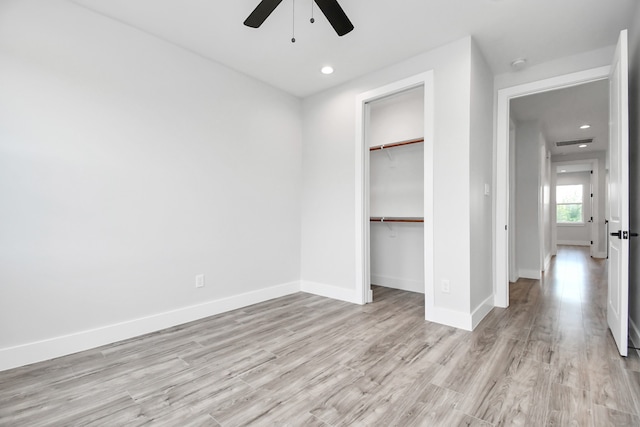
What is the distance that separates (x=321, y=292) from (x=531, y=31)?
3.33m

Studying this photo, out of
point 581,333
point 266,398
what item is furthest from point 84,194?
point 581,333

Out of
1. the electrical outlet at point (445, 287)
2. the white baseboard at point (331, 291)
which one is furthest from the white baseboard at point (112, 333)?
the electrical outlet at point (445, 287)

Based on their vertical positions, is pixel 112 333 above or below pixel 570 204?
below

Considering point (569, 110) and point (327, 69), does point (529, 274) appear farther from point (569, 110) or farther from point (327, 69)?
point (327, 69)

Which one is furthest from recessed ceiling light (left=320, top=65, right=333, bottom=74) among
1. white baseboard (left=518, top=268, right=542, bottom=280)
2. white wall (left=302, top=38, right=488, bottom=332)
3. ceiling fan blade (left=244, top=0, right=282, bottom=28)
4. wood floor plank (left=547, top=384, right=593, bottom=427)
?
white baseboard (left=518, top=268, right=542, bottom=280)

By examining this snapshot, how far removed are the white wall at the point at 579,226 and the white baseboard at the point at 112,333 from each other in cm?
1095

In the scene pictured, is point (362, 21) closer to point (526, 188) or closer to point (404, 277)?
point (404, 277)

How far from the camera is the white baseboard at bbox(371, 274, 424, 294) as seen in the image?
3.90 metres

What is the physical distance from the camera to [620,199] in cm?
217

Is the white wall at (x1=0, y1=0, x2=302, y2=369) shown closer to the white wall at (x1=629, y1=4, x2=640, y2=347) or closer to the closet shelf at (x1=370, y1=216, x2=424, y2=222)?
the closet shelf at (x1=370, y1=216, x2=424, y2=222)

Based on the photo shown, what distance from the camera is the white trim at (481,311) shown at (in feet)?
8.86

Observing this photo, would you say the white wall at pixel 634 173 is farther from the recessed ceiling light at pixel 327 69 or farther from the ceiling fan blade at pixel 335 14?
the recessed ceiling light at pixel 327 69

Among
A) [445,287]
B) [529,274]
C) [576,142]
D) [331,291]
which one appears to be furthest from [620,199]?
[576,142]

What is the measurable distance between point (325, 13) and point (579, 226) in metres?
11.6
